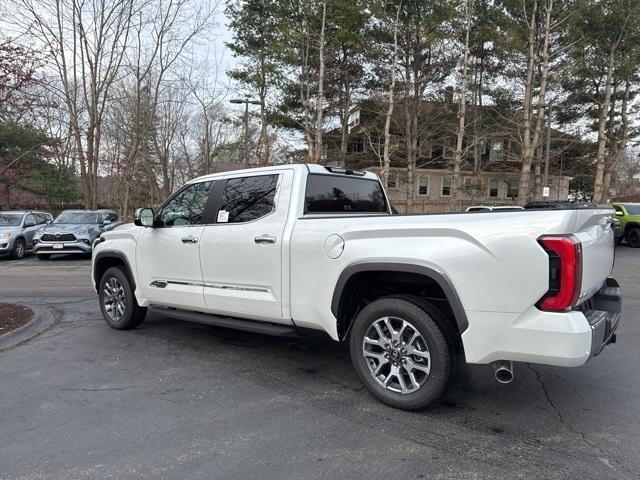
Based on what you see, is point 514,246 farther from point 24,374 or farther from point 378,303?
point 24,374

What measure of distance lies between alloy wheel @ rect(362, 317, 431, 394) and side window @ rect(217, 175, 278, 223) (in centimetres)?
152

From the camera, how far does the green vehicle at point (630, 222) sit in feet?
60.7

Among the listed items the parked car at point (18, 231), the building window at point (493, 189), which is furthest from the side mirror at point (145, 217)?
the building window at point (493, 189)

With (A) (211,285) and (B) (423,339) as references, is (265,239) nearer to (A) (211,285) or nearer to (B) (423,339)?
(A) (211,285)

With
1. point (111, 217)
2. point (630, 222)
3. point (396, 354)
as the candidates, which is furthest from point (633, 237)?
point (111, 217)

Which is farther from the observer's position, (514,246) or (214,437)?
(214,437)

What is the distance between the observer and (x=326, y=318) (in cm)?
378

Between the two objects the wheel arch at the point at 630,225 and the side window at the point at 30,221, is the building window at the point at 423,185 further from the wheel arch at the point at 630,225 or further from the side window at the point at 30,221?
the side window at the point at 30,221

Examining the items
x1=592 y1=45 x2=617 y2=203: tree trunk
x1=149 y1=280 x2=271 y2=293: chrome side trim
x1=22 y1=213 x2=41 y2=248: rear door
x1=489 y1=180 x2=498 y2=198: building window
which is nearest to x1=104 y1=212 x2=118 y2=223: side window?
x1=22 y1=213 x2=41 y2=248: rear door

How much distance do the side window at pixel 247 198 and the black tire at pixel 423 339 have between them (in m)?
1.41

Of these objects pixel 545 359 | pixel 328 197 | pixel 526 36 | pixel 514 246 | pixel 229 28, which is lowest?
pixel 545 359

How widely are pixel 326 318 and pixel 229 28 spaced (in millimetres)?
29700

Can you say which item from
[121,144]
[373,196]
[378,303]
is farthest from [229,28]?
[378,303]

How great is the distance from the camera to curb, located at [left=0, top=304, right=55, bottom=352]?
545 cm
